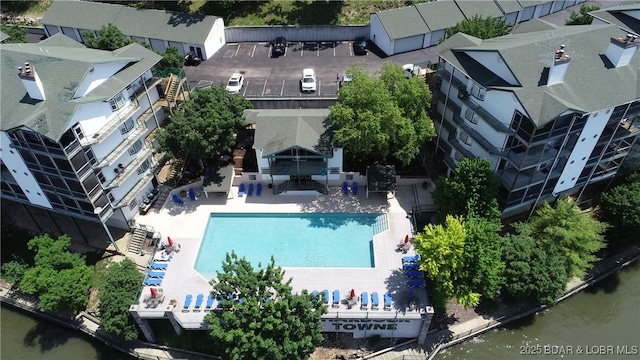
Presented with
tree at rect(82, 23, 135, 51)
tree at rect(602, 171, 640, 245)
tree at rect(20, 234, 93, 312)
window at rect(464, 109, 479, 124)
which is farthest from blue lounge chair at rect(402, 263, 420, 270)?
tree at rect(82, 23, 135, 51)

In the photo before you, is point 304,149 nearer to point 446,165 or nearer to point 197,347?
point 446,165

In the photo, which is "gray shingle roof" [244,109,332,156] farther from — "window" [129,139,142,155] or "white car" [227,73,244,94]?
"window" [129,139,142,155]

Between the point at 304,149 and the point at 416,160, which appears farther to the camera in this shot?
the point at 416,160

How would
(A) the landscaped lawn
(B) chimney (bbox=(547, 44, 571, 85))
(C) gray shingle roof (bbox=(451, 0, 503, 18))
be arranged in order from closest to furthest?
(B) chimney (bbox=(547, 44, 571, 85)), (C) gray shingle roof (bbox=(451, 0, 503, 18)), (A) the landscaped lawn

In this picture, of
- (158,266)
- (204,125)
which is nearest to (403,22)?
(204,125)

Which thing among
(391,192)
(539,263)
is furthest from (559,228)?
(391,192)
